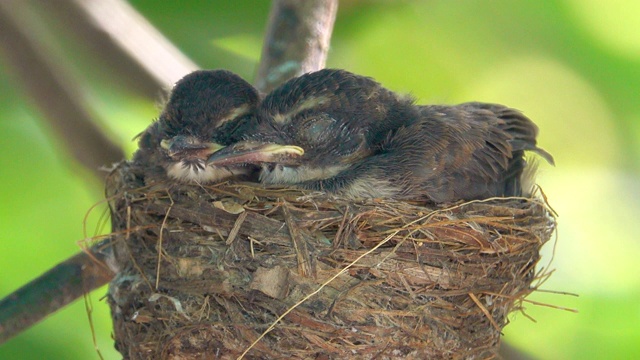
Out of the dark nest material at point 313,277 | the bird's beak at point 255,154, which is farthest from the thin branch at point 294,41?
the dark nest material at point 313,277

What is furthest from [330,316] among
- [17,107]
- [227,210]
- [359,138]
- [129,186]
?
[17,107]

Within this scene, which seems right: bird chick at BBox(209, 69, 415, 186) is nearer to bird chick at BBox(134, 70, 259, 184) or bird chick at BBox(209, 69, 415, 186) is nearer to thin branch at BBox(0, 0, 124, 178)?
bird chick at BBox(134, 70, 259, 184)

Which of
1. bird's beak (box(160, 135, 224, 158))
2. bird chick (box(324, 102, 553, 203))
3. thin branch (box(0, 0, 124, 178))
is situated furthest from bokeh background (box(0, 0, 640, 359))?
bird's beak (box(160, 135, 224, 158))

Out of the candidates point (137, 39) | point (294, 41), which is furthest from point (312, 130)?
point (137, 39)

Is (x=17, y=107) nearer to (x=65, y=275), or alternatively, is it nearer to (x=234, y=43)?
(x=234, y=43)

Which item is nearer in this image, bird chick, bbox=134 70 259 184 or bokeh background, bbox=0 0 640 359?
bird chick, bbox=134 70 259 184
